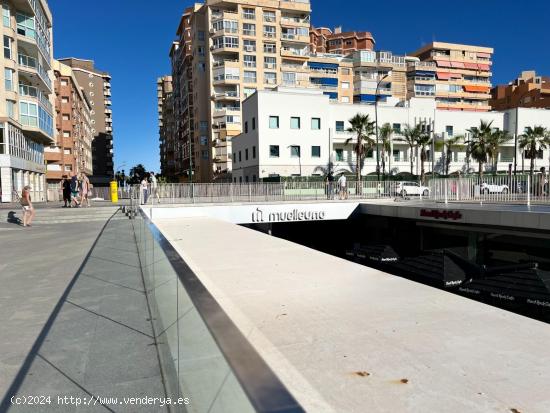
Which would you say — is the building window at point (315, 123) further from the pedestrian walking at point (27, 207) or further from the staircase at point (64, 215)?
the pedestrian walking at point (27, 207)

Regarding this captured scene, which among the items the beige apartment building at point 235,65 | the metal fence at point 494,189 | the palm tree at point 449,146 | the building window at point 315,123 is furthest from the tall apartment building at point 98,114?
the metal fence at point 494,189

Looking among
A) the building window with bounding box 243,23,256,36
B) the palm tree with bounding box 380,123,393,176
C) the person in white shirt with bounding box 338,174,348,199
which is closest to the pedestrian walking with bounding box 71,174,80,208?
the person in white shirt with bounding box 338,174,348,199

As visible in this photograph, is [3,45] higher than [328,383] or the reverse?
higher

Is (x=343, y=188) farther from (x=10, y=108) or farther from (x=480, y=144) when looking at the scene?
(x=480, y=144)

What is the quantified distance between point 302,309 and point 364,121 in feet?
139

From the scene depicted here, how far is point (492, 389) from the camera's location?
3031 millimetres

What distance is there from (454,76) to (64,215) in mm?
86970

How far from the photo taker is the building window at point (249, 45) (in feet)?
207

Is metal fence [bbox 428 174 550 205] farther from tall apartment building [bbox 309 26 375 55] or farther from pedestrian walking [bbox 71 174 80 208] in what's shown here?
tall apartment building [bbox 309 26 375 55]

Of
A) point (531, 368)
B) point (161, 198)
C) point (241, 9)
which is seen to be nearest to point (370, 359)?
point (531, 368)

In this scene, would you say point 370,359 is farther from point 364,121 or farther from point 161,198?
point 364,121

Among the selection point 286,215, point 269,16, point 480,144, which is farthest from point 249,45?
point 286,215

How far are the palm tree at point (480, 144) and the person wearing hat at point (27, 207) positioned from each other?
156 ft

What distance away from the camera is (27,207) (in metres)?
18.6
